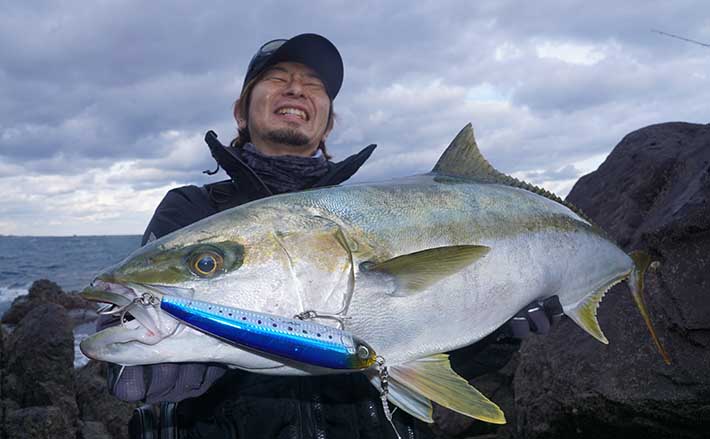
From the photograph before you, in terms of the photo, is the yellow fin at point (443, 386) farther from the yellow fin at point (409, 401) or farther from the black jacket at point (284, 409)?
the black jacket at point (284, 409)

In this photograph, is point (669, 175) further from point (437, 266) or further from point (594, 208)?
point (437, 266)

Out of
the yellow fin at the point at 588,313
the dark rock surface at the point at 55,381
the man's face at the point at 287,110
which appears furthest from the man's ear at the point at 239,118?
the dark rock surface at the point at 55,381

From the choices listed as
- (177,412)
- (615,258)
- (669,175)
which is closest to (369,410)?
(177,412)

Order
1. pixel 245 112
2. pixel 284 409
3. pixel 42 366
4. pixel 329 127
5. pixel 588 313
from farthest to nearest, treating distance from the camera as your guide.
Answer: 1. pixel 42 366
2. pixel 329 127
3. pixel 245 112
4. pixel 588 313
5. pixel 284 409

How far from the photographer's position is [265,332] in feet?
5.51

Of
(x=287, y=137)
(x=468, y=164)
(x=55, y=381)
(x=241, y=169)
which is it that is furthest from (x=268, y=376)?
(x=55, y=381)

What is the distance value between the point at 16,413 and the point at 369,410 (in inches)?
254

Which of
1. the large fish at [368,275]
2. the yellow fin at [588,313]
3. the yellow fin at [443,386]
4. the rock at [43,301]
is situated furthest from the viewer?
the rock at [43,301]

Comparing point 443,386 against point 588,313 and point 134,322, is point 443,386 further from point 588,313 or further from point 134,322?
point 588,313

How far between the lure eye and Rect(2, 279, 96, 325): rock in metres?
20.1

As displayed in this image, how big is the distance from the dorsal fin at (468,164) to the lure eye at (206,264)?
4.38 ft

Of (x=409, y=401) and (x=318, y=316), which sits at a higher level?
(x=318, y=316)

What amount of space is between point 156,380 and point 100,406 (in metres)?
8.24

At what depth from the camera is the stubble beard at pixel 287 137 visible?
3.65 m
